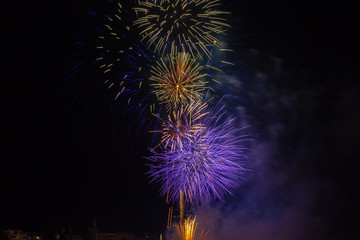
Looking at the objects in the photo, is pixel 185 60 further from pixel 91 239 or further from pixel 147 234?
pixel 147 234

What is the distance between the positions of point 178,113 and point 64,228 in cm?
2020

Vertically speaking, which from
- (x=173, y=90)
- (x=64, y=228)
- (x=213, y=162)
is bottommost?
(x=64, y=228)

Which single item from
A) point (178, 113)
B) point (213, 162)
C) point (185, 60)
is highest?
point (185, 60)

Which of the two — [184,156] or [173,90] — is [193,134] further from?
[173,90]

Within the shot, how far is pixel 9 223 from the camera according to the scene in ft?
75.2

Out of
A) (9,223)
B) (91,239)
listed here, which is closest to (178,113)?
(9,223)

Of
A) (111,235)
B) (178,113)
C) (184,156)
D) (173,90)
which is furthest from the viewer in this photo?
(111,235)

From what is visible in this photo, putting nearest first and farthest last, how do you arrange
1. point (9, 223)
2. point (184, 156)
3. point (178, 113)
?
point (178, 113) < point (184, 156) < point (9, 223)

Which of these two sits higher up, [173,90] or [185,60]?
[185,60]

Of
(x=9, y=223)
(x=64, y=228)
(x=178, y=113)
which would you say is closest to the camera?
(x=178, y=113)

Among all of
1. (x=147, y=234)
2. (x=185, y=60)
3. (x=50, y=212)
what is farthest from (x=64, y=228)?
(x=185, y=60)

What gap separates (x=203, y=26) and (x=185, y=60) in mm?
1822

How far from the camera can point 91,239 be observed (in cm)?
2995

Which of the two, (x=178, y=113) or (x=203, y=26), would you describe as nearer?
(x=203, y=26)
